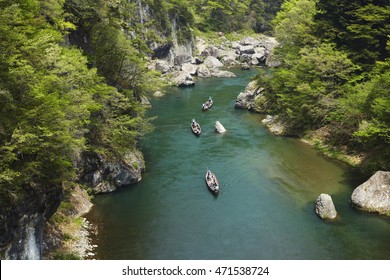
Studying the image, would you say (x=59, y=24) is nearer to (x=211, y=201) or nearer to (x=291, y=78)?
(x=211, y=201)

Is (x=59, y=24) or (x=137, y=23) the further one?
(x=137, y=23)

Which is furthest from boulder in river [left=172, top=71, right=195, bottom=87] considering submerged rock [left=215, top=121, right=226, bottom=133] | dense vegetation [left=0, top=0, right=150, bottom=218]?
dense vegetation [left=0, top=0, right=150, bottom=218]

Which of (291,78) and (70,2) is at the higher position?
(70,2)

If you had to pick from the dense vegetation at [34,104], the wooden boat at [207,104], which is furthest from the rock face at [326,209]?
the wooden boat at [207,104]

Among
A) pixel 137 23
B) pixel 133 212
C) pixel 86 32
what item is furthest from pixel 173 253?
pixel 137 23

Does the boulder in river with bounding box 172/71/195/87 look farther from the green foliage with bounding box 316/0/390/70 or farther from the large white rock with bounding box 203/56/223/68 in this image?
the green foliage with bounding box 316/0/390/70
